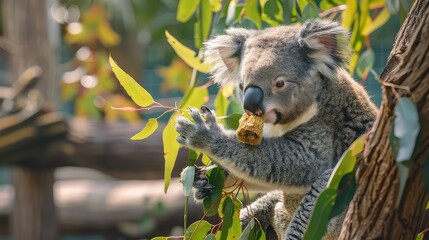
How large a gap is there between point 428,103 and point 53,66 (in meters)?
5.36

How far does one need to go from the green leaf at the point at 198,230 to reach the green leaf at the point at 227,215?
0.07 meters

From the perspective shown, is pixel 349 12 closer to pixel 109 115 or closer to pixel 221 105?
pixel 221 105

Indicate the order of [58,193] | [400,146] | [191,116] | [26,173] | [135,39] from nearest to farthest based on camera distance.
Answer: [400,146] < [191,116] < [26,173] < [58,193] < [135,39]

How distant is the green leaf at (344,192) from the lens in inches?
74.6

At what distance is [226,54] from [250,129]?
520mm

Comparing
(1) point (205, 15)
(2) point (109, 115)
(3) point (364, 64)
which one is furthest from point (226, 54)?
(2) point (109, 115)

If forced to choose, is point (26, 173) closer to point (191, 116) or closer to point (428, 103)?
point (191, 116)

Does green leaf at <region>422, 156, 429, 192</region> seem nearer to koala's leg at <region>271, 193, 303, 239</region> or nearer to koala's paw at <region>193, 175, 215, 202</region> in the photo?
koala's paw at <region>193, 175, 215, 202</region>

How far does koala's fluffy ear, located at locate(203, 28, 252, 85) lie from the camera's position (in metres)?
2.83

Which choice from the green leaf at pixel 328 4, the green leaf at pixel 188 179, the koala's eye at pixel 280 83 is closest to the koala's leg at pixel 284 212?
the koala's eye at pixel 280 83

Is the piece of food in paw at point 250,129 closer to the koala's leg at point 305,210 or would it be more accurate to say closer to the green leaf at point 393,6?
the koala's leg at point 305,210

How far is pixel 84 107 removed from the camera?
7.51 metres

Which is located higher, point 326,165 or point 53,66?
point 326,165

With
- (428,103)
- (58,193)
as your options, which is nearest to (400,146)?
(428,103)
